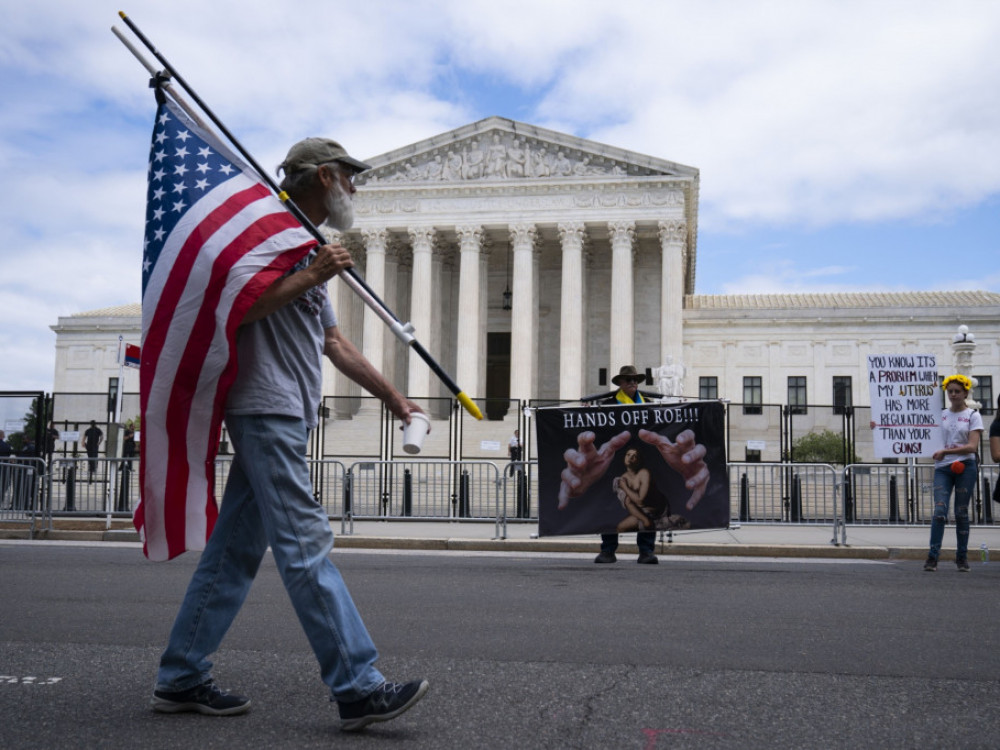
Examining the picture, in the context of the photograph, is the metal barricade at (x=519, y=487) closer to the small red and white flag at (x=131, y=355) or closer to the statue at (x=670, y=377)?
the small red and white flag at (x=131, y=355)

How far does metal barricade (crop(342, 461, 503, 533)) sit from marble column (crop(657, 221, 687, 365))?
3345 cm

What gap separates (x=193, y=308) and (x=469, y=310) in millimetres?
46490

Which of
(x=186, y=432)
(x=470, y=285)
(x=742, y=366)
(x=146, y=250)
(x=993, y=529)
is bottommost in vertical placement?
(x=993, y=529)

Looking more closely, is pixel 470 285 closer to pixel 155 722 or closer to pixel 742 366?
pixel 742 366

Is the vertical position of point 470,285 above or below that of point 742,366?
above

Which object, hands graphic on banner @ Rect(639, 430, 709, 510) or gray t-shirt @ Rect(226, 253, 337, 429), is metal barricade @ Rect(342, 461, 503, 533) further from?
gray t-shirt @ Rect(226, 253, 337, 429)

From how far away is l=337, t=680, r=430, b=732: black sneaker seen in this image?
10.1ft

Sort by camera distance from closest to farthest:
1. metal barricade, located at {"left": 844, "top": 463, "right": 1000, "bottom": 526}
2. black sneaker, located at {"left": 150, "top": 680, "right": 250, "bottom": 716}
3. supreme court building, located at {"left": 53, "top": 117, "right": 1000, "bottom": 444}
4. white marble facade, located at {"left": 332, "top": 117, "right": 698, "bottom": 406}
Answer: black sneaker, located at {"left": 150, "top": 680, "right": 250, "bottom": 716} → metal barricade, located at {"left": 844, "top": 463, "right": 1000, "bottom": 526} → white marble facade, located at {"left": 332, "top": 117, "right": 698, "bottom": 406} → supreme court building, located at {"left": 53, "top": 117, "right": 1000, "bottom": 444}

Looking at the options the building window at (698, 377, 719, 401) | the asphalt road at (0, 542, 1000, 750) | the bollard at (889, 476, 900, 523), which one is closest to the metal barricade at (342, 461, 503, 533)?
the bollard at (889, 476, 900, 523)

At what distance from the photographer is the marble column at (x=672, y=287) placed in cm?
4884

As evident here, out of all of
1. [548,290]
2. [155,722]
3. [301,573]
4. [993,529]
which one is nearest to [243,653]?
[155,722]

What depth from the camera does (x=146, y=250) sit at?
3.66m

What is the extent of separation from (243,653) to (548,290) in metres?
52.1

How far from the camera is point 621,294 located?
1924 inches
